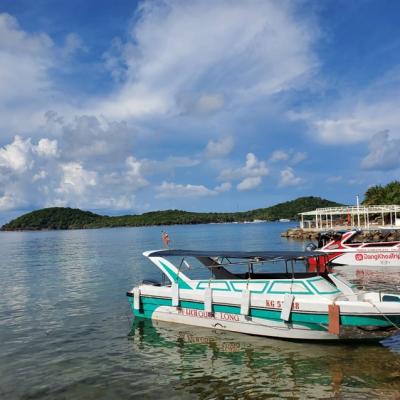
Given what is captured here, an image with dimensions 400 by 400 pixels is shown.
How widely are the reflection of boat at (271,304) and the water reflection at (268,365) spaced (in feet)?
1.65

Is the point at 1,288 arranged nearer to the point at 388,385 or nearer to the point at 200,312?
the point at 200,312

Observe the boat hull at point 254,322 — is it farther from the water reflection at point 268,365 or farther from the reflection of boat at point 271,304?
the water reflection at point 268,365

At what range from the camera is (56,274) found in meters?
34.9

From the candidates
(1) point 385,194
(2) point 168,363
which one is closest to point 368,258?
(2) point 168,363

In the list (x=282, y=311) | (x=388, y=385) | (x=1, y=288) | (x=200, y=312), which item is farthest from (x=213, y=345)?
(x=1, y=288)

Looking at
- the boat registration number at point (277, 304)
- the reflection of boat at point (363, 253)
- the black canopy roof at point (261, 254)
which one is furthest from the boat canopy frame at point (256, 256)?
the reflection of boat at point (363, 253)

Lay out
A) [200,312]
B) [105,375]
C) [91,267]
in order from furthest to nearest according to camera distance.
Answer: [91,267] < [200,312] < [105,375]

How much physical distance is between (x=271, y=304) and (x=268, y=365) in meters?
2.23

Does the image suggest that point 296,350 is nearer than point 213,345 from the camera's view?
Yes

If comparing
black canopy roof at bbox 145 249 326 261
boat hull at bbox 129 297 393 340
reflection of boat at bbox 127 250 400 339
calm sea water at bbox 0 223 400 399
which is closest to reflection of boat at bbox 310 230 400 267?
black canopy roof at bbox 145 249 326 261

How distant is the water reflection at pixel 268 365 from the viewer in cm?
1077

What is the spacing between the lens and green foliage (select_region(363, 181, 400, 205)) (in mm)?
73062

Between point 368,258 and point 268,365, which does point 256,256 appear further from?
point 368,258

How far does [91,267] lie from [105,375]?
1110 inches
